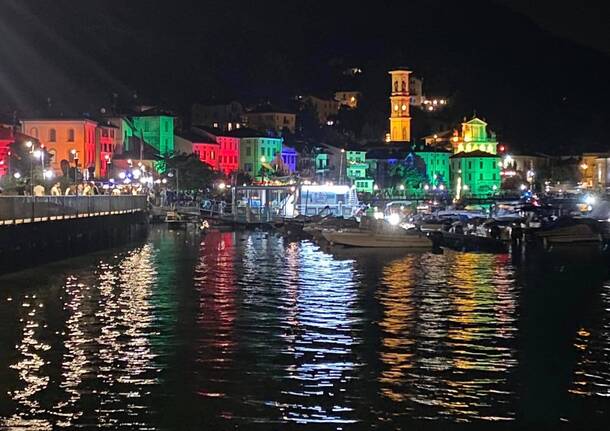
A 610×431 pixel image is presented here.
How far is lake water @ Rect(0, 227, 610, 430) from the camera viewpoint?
20.2 meters

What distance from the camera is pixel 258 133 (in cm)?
16200

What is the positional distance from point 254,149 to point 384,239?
3663 inches

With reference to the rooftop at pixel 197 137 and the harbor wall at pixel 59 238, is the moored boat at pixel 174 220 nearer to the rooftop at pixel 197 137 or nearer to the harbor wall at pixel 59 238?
the harbor wall at pixel 59 238

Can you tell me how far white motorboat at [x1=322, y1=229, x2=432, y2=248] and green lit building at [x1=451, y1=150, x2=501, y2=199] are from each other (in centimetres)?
11459

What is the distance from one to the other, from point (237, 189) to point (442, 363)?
280 ft

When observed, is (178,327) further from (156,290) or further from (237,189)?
(237,189)

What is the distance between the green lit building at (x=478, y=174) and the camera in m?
184

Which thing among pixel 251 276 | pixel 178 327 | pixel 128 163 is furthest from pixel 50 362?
pixel 128 163

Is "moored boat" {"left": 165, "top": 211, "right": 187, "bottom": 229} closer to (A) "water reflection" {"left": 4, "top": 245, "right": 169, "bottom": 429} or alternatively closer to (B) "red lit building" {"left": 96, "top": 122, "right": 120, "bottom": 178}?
(B) "red lit building" {"left": 96, "top": 122, "right": 120, "bottom": 178}

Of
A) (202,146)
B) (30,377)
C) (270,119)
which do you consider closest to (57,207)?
(30,377)

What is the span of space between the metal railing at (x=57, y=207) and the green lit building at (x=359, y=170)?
309ft

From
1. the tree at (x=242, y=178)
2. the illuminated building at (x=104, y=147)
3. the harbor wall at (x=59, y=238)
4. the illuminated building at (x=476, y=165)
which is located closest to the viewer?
the harbor wall at (x=59, y=238)

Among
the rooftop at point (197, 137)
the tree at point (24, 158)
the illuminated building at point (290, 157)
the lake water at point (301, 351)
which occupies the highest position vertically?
the rooftop at point (197, 137)

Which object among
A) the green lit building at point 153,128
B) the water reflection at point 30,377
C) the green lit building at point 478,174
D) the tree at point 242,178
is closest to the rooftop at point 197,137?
the green lit building at point 153,128
